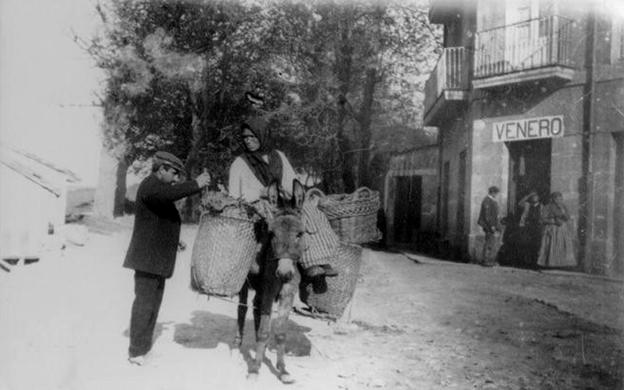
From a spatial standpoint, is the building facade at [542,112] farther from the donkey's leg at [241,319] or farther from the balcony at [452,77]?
the donkey's leg at [241,319]

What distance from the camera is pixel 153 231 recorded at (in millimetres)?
4773

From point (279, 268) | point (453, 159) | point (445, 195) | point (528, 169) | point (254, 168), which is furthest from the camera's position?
point (445, 195)

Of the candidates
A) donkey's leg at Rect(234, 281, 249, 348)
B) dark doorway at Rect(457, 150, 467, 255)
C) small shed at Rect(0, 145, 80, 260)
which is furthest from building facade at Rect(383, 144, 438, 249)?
donkey's leg at Rect(234, 281, 249, 348)

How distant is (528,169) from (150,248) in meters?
11.4

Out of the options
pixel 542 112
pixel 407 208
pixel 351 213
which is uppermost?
pixel 542 112

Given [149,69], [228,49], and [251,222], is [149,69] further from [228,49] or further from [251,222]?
[251,222]

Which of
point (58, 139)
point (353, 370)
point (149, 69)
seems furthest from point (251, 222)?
point (149, 69)

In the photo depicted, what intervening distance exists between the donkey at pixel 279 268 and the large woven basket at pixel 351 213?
13.0 inches

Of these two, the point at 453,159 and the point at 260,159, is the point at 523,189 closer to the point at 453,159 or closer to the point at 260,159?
the point at 453,159

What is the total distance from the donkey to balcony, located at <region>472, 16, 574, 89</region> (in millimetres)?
10109

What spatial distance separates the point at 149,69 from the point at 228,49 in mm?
2750

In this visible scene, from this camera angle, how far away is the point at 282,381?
4480 mm

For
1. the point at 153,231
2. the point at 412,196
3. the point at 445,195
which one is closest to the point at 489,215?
the point at 445,195

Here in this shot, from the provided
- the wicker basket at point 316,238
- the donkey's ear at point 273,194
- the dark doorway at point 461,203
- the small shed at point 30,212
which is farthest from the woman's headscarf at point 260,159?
the dark doorway at point 461,203
